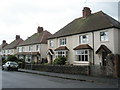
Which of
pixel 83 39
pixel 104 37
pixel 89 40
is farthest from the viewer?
pixel 83 39

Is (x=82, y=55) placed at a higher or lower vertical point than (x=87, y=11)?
lower

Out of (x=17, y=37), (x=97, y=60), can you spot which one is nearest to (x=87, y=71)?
(x=97, y=60)

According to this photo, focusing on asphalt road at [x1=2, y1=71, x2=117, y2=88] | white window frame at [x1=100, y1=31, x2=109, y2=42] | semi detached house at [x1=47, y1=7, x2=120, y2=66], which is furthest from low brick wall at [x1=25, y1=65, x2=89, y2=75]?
white window frame at [x1=100, y1=31, x2=109, y2=42]

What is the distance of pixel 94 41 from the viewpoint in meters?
26.2

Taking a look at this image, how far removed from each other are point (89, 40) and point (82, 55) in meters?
2.62

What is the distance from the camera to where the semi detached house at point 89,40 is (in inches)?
952

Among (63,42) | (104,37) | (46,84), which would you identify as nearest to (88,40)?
(104,37)

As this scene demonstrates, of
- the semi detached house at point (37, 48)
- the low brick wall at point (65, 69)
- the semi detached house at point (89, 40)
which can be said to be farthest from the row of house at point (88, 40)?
the semi detached house at point (37, 48)

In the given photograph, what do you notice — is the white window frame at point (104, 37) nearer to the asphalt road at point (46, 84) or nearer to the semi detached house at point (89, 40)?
the semi detached house at point (89, 40)

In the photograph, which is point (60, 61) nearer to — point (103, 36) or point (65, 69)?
point (65, 69)

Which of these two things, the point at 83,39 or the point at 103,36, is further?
the point at 83,39

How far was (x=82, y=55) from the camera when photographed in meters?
27.7

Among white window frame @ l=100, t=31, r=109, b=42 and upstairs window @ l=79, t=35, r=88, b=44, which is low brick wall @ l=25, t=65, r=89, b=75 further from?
upstairs window @ l=79, t=35, r=88, b=44

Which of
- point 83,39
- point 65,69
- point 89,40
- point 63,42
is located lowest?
point 65,69
